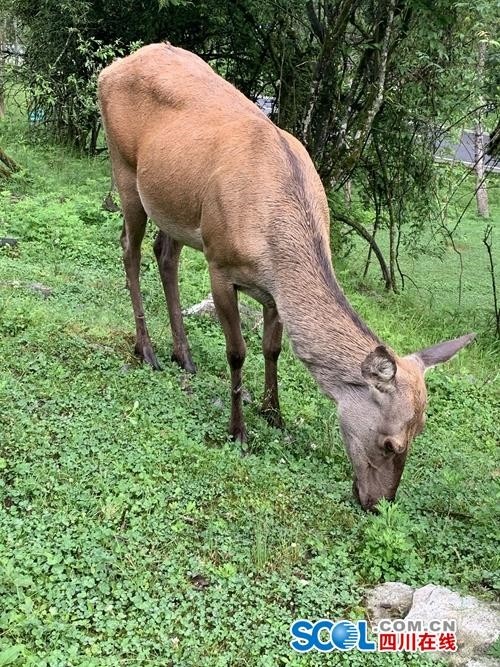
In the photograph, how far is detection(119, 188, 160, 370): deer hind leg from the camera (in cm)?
530

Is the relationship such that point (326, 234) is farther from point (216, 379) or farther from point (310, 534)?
point (310, 534)

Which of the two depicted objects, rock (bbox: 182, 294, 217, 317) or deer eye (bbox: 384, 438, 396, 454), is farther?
rock (bbox: 182, 294, 217, 317)

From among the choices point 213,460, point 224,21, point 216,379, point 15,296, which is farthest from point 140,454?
point 224,21

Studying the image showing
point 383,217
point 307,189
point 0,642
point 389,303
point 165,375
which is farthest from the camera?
point 383,217

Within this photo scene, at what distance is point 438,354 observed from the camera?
393 cm

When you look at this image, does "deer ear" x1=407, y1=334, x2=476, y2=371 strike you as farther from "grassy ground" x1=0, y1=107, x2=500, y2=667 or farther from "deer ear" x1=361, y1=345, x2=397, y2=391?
"grassy ground" x1=0, y1=107, x2=500, y2=667

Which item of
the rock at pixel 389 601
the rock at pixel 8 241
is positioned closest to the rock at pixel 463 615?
the rock at pixel 389 601

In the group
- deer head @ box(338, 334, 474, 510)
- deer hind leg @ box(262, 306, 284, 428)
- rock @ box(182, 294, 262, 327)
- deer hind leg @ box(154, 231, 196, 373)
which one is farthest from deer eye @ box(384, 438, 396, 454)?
rock @ box(182, 294, 262, 327)

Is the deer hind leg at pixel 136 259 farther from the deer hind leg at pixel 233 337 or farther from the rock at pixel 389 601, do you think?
the rock at pixel 389 601

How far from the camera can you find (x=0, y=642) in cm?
268

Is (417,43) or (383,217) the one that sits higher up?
(417,43)

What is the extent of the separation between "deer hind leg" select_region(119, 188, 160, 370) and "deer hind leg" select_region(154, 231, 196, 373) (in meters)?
0.19

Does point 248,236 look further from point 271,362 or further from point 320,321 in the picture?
point 271,362

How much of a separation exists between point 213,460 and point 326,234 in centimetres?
154
